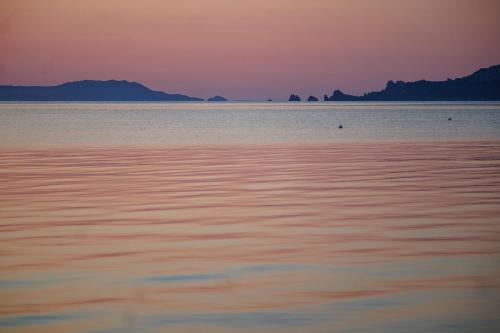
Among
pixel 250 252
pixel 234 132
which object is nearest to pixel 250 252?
pixel 250 252

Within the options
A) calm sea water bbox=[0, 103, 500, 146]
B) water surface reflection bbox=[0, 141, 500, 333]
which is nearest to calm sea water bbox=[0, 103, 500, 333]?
water surface reflection bbox=[0, 141, 500, 333]

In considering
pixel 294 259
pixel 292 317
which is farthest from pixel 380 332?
pixel 294 259

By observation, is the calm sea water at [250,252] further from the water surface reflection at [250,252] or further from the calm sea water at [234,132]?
the calm sea water at [234,132]

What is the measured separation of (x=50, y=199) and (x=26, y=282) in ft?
29.1

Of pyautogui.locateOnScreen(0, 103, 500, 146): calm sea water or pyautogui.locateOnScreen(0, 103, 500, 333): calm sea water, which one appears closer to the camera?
pyautogui.locateOnScreen(0, 103, 500, 333): calm sea water

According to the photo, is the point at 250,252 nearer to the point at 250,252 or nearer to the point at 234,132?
the point at 250,252

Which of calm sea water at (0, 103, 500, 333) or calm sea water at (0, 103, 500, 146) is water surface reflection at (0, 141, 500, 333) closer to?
calm sea water at (0, 103, 500, 333)

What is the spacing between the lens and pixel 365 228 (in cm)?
1608

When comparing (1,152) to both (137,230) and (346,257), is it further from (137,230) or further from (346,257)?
(346,257)

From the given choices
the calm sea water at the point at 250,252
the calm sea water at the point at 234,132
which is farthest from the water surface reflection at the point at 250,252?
the calm sea water at the point at 234,132

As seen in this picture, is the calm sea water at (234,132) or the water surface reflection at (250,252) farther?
the calm sea water at (234,132)

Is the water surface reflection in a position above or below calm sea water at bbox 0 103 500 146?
above

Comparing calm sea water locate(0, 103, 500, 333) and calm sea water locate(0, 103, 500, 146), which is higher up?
calm sea water locate(0, 103, 500, 333)

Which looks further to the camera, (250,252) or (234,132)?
(234,132)
